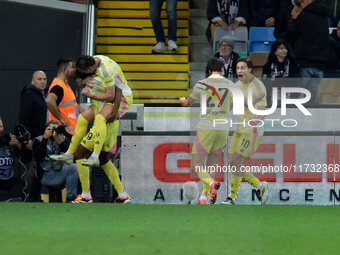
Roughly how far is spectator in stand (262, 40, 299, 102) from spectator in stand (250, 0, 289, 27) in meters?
1.28

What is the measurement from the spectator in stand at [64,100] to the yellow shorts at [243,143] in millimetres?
1983

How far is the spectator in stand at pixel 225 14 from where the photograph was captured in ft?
39.4

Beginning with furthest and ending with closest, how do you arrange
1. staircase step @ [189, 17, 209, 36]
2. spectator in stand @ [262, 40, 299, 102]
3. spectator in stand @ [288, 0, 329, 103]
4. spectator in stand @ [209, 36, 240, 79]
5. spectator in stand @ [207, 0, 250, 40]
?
staircase step @ [189, 17, 209, 36] → spectator in stand @ [207, 0, 250, 40] → spectator in stand @ [288, 0, 329, 103] → spectator in stand @ [209, 36, 240, 79] → spectator in stand @ [262, 40, 299, 102]

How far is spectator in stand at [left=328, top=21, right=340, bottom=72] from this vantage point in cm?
1120

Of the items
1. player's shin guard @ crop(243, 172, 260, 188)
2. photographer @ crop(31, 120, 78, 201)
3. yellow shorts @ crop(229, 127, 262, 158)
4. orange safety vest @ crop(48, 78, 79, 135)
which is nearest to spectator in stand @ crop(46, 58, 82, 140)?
orange safety vest @ crop(48, 78, 79, 135)

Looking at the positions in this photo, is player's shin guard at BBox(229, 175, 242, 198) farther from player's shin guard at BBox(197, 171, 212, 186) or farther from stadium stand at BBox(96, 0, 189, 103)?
stadium stand at BBox(96, 0, 189, 103)

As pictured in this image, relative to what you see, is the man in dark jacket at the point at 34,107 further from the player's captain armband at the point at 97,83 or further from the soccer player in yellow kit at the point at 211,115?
the soccer player in yellow kit at the point at 211,115

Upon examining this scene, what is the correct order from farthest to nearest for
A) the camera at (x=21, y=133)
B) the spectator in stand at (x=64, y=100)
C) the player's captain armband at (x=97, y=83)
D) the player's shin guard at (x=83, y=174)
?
1. the spectator in stand at (x=64, y=100)
2. the camera at (x=21, y=133)
3. the player's shin guard at (x=83, y=174)
4. the player's captain armband at (x=97, y=83)

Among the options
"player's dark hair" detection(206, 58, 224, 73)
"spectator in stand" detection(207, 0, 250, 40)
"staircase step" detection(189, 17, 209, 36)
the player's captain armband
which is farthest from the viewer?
"staircase step" detection(189, 17, 209, 36)

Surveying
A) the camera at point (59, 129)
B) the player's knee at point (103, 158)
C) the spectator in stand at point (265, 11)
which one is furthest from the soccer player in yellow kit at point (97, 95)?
the spectator in stand at point (265, 11)

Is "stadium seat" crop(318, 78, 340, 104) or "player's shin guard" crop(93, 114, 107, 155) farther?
"stadium seat" crop(318, 78, 340, 104)

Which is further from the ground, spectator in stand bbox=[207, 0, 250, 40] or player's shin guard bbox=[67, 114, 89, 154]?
spectator in stand bbox=[207, 0, 250, 40]

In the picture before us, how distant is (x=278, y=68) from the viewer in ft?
35.3

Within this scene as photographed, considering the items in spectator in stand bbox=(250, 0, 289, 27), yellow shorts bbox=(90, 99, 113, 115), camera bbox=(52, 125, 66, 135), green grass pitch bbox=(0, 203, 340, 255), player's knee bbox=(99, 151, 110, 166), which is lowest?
green grass pitch bbox=(0, 203, 340, 255)
